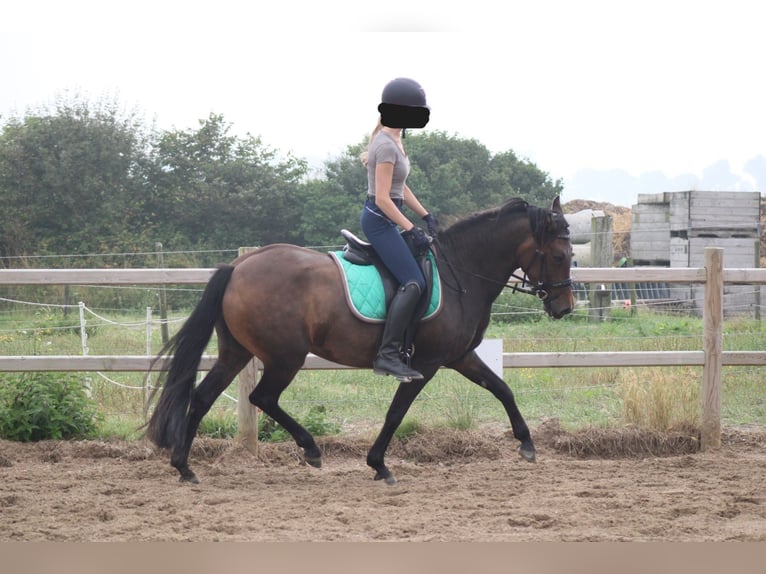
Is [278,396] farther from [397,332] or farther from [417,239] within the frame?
[417,239]

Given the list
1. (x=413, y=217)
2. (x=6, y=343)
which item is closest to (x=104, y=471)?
(x=6, y=343)

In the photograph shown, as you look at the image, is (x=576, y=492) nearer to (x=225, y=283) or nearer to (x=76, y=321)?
(x=225, y=283)

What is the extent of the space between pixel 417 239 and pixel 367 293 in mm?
497

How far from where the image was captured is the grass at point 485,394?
7008mm

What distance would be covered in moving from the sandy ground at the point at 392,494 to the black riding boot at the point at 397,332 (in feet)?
2.52

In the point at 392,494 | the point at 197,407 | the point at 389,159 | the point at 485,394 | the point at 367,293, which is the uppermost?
the point at 389,159

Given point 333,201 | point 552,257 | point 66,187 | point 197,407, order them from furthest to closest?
point 66,187
point 333,201
point 552,257
point 197,407

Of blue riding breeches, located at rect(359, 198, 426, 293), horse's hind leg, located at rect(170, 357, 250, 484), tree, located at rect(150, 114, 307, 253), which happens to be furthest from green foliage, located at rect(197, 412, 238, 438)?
tree, located at rect(150, 114, 307, 253)

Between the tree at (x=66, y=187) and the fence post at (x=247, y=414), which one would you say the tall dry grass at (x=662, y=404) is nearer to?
the fence post at (x=247, y=414)

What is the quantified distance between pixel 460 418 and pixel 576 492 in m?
1.95

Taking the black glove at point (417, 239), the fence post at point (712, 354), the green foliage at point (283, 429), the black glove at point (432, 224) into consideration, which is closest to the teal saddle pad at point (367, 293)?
the black glove at point (417, 239)

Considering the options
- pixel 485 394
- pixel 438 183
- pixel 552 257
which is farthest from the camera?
pixel 438 183

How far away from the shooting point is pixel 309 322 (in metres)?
5.56

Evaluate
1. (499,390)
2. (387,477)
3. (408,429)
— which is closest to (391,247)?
(499,390)
